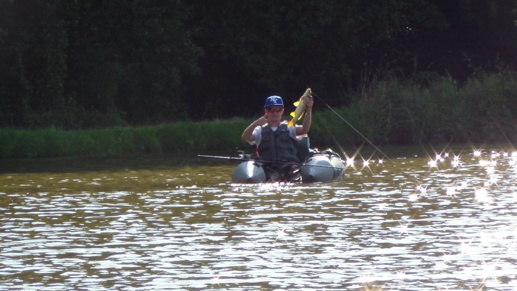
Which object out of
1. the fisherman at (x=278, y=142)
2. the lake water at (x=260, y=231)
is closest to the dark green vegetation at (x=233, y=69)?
the lake water at (x=260, y=231)

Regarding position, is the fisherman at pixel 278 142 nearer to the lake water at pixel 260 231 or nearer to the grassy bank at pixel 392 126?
the lake water at pixel 260 231

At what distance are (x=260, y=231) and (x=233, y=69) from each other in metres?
30.9

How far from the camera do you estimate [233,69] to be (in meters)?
45.0

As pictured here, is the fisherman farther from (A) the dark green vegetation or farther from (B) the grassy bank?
(B) the grassy bank

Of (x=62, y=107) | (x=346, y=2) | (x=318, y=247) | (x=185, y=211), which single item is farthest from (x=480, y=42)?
(x=318, y=247)

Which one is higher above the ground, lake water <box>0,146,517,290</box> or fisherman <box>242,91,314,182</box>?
fisherman <box>242,91,314,182</box>

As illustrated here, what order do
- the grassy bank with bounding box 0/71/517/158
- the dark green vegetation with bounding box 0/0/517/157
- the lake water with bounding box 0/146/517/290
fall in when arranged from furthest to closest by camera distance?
the dark green vegetation with bounding box 0/0/517/157 → the grassy bank with bounding box 0/71/517/158 → the lake water with bounding box 0/146/517/290

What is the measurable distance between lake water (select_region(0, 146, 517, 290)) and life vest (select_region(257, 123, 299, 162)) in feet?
1.87

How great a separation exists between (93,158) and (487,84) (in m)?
11.3

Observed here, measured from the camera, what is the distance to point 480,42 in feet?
153

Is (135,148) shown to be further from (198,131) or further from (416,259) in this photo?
(416,259)

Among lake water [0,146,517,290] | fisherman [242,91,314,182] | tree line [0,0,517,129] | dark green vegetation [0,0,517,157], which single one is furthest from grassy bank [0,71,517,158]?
fisherman [242,91,314,182]

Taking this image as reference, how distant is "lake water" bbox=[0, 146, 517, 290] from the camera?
36.1 ft

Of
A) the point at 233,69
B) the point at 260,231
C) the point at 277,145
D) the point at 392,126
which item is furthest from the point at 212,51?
the point at 260,231
